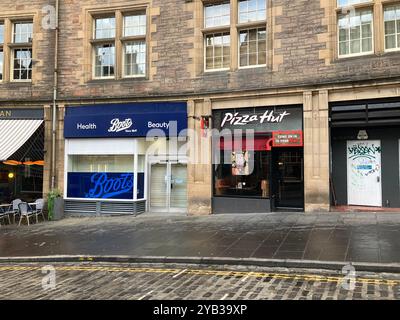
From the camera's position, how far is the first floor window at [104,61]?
636 inches

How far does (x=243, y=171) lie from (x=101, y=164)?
570 centimetres

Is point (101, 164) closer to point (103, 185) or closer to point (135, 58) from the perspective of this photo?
point (103, 185)

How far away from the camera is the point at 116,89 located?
15625 mm

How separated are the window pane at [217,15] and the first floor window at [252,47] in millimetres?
803

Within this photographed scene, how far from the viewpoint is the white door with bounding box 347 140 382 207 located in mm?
13148

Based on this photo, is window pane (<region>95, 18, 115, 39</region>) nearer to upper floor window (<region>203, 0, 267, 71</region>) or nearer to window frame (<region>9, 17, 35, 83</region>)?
window frame (<region>9, 17, 35, 83</region>)

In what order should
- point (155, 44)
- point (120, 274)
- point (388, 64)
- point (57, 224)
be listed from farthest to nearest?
point (155, 44), point (57, 224), point (388, 64), point (120, 274)

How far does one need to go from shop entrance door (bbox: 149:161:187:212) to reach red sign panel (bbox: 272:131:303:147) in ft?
11.9

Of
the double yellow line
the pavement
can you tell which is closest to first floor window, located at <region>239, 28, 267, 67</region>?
the pavement

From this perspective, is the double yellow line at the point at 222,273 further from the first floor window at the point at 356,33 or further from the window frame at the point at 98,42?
the window frame at the point at 98,42

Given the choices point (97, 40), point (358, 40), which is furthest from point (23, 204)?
point (358, 40)

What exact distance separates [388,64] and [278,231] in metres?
6.15

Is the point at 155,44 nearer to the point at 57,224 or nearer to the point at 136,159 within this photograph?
the point at 136,159

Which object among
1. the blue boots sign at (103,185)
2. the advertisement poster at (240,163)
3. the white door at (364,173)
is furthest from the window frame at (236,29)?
the blue boots sign at (103,185)
